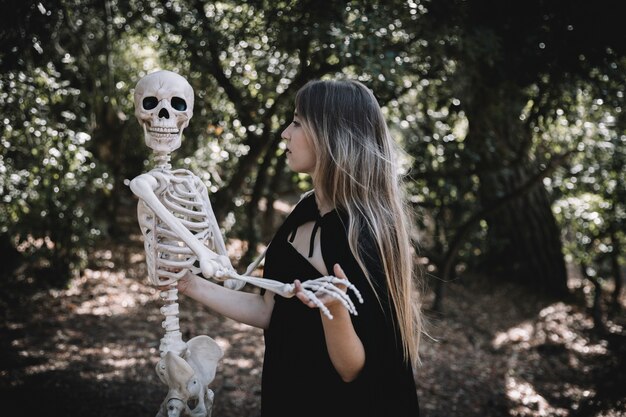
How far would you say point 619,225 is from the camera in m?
5.89

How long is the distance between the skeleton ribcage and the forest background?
1.65 m

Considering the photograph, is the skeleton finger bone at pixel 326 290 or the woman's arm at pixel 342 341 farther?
the woman's arm at pixel 342 341

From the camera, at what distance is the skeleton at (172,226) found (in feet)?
6.09

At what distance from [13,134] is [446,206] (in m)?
4.43

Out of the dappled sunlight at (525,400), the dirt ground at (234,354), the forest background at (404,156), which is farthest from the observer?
the dappled sunlight at (525,400)

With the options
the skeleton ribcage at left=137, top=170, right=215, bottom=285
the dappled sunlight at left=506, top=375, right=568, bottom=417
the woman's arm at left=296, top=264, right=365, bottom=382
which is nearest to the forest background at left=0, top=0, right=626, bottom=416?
the dappled sunlight at left=506, top=375, right=568, bottom=417

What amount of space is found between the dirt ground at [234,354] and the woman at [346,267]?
A: 80.9 inches

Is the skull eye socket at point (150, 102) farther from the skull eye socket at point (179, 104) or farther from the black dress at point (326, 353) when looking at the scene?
the black dress at point (326, 353)

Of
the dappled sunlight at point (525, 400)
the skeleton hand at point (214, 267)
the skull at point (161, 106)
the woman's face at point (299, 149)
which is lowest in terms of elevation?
the dappled sunlight at point (525, 400)

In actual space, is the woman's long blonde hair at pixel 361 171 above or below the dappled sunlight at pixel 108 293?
above

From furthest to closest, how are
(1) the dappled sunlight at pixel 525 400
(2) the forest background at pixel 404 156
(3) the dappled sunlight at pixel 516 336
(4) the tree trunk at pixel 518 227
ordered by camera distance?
(4) the tree trunk at pixel 518 227, (3) the dappled sunlight at pixel 516 336, (1) the dappled sunlight at pixel 525 400, (2) the forest background at pixel 404 156

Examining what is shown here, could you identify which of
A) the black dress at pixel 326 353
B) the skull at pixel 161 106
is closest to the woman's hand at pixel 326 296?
the black dress at pixel 326 353

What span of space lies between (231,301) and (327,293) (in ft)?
2.22

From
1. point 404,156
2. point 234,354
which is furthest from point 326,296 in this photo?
point 404,156
